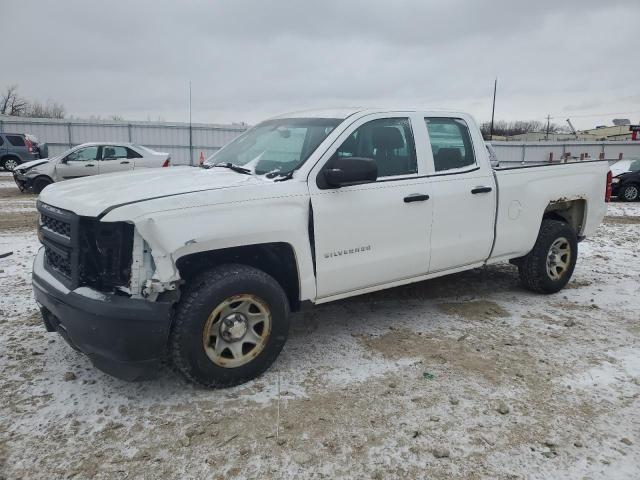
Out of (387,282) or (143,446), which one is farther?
(387,282)

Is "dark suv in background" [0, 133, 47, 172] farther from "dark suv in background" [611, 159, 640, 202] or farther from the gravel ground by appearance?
"dark suv in background" [611, 159, 640, 202]

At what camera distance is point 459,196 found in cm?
452

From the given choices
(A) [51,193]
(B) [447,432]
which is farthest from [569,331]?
(A) [51,193]

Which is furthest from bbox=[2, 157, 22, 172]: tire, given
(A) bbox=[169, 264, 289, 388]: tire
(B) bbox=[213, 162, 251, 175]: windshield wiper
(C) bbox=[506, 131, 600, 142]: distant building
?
(C) bbox=[506, 131, 600, 142]: distant building

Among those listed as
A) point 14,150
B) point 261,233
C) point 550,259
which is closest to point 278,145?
point 261,233

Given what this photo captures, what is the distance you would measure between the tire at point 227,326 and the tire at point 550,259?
3133 millimetres

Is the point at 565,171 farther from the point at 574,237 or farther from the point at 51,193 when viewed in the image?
the point at 51,193

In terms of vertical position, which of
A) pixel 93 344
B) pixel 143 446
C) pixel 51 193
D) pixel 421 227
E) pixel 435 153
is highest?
pixel 435 153

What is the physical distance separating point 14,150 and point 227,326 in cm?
2186

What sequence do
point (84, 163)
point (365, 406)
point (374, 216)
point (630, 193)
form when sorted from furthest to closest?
point (630, 193), point (84, 163), point (374, 216), point (365, 406)

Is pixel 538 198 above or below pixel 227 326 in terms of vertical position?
above

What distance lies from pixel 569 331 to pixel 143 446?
367cm

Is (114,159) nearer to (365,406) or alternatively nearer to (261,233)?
(261,233)

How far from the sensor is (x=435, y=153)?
4.51 metres
